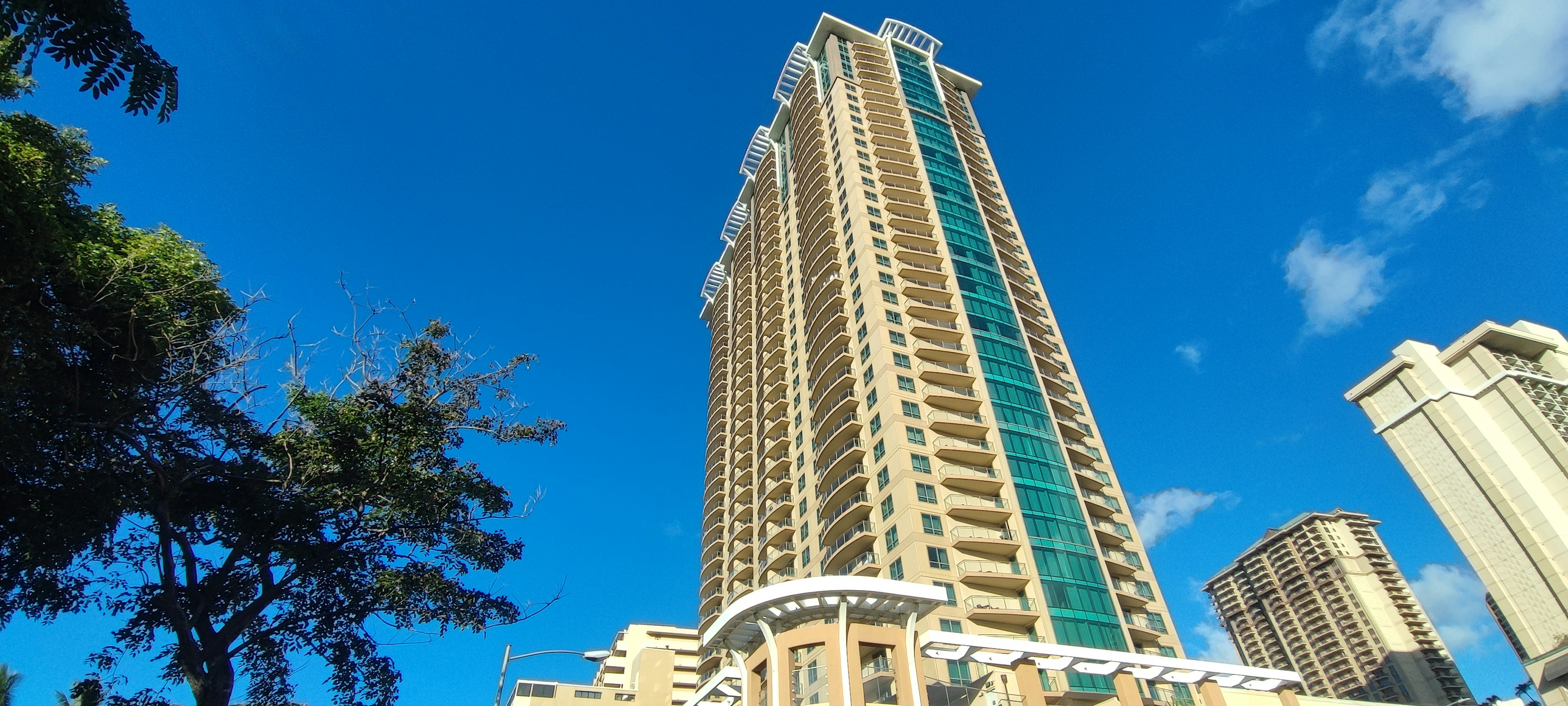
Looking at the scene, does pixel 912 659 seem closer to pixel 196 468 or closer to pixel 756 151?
pixel 196 468

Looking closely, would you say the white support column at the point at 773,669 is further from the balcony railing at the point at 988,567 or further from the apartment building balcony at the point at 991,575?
the balcony railing at the point at 988,567

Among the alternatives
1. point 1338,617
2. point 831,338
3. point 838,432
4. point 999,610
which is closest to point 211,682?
point 999,610

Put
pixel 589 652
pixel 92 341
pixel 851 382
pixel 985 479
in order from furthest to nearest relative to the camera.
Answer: pixel 851 382 → pixel 985 479 → pixel 589 652 → pixel 92 341

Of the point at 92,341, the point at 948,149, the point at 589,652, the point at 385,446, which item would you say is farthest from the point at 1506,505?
the point at 92,341

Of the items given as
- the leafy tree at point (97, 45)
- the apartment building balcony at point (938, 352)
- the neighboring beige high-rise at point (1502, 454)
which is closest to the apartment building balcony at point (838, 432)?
the apartment building balcony at point (938, 352)

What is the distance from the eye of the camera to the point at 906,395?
159 ft

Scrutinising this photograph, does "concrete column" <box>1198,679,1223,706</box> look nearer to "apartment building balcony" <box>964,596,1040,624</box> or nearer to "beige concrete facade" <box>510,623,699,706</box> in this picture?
"apartment building balcony" <box>964,596,1040,624</box>

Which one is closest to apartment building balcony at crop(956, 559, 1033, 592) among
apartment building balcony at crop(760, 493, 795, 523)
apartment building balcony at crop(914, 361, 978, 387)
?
apartment building balcony at crop(914, 361, 978, 387)

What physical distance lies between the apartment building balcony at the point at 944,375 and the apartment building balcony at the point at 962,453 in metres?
5.04

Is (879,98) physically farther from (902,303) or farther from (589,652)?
(589,652)

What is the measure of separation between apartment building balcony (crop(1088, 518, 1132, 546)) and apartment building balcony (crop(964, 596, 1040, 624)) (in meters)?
8.13

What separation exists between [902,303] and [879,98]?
96.6ft

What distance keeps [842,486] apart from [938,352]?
11.2 metres

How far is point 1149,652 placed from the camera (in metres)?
41.2
